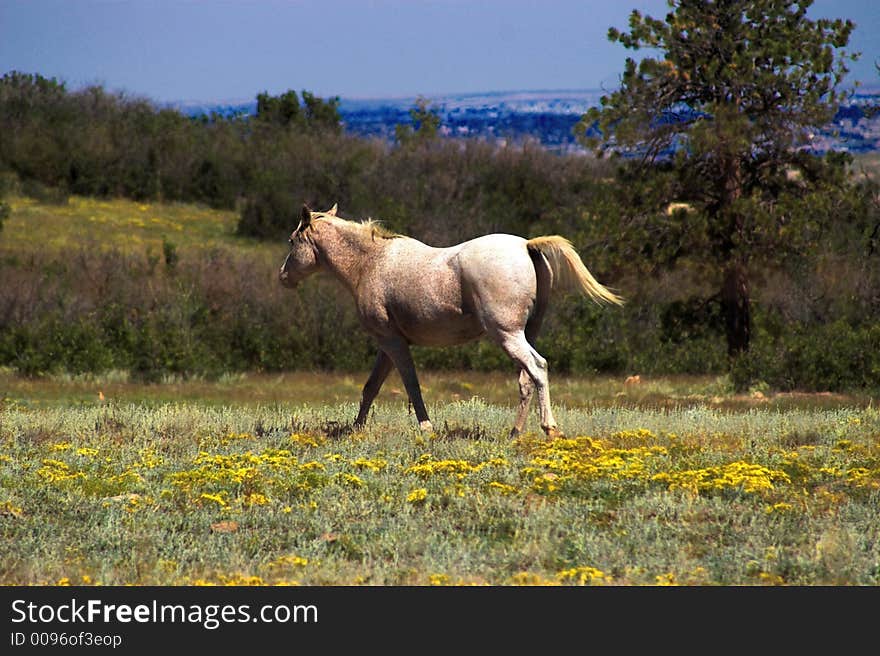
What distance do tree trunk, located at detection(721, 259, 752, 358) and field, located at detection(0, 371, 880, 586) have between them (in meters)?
15.1

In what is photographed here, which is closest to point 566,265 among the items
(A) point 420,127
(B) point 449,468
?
(B) point 449,468

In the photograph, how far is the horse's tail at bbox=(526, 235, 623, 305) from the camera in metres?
11.9

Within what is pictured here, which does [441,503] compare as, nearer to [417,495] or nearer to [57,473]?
[417,495]

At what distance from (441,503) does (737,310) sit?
21225mm

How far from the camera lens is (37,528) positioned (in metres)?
8.69

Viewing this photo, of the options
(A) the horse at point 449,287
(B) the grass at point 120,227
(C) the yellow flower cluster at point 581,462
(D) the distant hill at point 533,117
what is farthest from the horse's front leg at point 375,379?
(B) the grass at point 120,227

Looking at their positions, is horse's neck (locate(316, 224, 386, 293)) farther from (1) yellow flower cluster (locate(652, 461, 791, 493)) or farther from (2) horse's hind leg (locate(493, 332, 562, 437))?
(1) yellow flower cluster (locate(652, 461, 791, 493))

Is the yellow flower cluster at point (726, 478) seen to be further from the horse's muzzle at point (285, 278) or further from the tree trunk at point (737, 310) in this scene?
the tree trunk at point (737, 310)

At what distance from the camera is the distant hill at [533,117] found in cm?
2777

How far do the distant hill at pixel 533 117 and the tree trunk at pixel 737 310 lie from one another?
Result: 3.74m

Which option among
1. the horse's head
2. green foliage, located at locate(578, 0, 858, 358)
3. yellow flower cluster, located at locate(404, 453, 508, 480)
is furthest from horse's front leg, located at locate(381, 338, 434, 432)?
green foliage, located at locate(578, 0, 858, 358)

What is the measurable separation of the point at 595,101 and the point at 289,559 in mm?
23168
